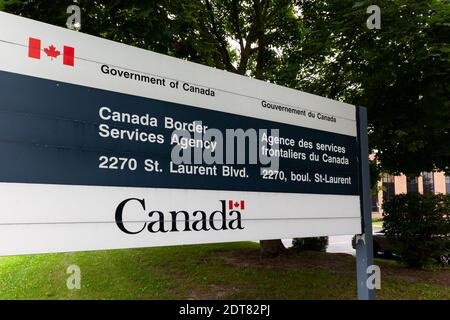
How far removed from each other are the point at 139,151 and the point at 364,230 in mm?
3359

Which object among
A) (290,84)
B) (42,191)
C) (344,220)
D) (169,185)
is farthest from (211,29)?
(42,191)

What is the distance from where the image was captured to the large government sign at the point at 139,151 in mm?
3279

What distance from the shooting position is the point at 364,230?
577 centimetres

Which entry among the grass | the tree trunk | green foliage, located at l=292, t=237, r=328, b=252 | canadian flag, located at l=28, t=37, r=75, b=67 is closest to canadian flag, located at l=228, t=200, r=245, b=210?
canadian flag, located at l=28, t=37, r=75, b=67

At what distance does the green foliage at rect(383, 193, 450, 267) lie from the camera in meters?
11.0

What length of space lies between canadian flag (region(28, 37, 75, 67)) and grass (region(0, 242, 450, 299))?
5.41m

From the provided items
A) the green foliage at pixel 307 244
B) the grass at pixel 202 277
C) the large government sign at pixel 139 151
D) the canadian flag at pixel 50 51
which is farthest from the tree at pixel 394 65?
the green foliage at pixel 307 244

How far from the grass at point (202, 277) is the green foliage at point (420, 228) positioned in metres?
0.44

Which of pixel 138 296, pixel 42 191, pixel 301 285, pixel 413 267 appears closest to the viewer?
pixel 42 191

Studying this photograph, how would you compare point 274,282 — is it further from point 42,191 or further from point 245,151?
point 42,191

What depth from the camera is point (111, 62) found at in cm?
380

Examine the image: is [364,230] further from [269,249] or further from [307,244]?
[307,244]

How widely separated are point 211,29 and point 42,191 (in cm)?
A: 894

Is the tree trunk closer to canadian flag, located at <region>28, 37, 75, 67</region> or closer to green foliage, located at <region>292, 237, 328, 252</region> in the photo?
green foliage, located at <region>292, 237, 328, 252</region>
